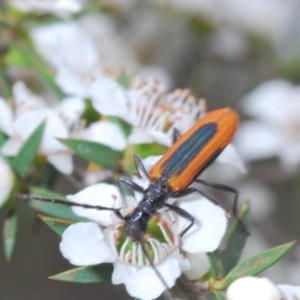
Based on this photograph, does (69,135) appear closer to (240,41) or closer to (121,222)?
(121,222)

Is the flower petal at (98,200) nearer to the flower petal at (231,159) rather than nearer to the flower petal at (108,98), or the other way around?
the flower petal at (108,98)

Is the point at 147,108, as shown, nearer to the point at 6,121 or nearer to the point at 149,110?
the point at 149,110

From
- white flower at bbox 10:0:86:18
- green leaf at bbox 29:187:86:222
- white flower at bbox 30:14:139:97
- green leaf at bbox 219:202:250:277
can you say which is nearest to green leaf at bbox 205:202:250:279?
green leaf at bbox 219:202:250:277

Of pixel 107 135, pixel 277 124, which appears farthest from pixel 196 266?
pixel 277 124

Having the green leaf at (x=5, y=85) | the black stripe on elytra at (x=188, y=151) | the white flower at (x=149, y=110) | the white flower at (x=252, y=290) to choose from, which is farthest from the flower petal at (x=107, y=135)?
the white flower at (x=252, y=290)

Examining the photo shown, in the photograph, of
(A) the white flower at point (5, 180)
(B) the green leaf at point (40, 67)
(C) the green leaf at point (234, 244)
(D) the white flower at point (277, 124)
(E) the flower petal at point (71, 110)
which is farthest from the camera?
(D) the white flower at point (277, 124)

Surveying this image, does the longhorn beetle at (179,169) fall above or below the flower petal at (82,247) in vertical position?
above

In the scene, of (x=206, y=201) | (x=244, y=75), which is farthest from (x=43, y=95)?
(x=244, y=75)

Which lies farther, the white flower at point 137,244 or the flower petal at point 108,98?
the flower petal at point 108,98
